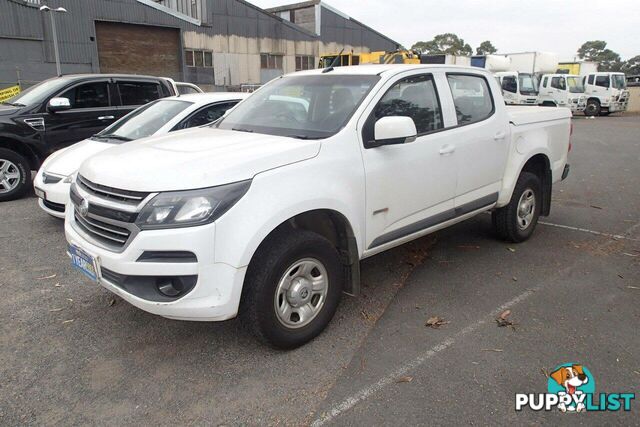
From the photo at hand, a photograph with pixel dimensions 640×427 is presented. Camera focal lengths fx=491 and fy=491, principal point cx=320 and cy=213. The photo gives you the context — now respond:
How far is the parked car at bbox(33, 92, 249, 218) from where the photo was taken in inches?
218

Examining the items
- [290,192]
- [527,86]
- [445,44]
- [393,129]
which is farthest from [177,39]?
[445,44]

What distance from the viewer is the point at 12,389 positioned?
2.83 m

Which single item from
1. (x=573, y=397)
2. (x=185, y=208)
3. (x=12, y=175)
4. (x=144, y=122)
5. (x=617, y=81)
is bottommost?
(x=573, y=397)

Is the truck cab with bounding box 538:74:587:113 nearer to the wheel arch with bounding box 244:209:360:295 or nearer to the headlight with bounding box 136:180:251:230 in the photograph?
the wheel arch with bounding box 244:209:360:295

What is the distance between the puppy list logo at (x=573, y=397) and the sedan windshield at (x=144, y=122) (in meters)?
5.04

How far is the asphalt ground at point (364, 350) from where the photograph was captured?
2.66 m

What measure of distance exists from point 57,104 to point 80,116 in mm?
565

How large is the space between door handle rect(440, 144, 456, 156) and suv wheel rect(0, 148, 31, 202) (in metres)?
6.21

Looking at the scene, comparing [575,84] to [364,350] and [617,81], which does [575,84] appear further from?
[364,350]

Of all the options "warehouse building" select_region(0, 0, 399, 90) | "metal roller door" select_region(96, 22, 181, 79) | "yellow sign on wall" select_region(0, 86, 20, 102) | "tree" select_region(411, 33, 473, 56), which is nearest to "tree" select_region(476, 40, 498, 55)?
"tree" select_region(411, 33, 473, 56)

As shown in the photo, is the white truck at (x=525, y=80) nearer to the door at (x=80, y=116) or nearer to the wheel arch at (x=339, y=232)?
the door at (x=80, y=116)

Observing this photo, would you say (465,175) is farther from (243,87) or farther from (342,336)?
(243,87)

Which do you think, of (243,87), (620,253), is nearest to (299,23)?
(243,87)

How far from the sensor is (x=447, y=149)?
13.4 feet
